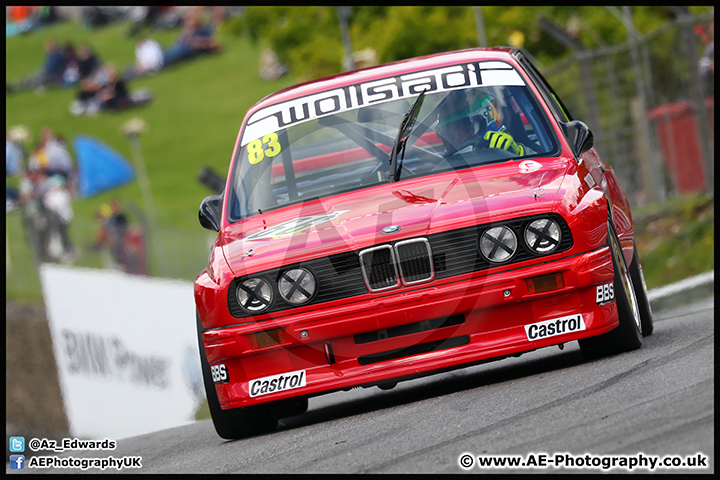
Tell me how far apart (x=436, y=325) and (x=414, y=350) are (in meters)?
0.17

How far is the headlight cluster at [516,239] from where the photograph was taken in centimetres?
539

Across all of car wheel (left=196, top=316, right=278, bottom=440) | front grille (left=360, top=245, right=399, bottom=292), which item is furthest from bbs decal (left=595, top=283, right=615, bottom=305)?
car wheel (left=196, top=316, right=278, bottom=440)

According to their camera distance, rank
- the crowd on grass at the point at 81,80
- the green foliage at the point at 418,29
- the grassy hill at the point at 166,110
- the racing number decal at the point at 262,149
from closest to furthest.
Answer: the racing number decal at the point at 262,149 → the green foliage at the point at 418,29 → the crowd on grass at the point at 81,80 → the grassy hill at the point at 166,110

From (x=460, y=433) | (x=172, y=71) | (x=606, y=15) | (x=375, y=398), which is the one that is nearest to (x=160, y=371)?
(x=375, y=398)

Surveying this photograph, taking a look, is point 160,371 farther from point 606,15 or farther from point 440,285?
point 606,15

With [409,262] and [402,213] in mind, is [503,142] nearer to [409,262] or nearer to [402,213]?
[402,213]

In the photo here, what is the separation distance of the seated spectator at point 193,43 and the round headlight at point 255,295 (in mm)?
54626

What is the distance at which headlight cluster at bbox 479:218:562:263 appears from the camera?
212 inches

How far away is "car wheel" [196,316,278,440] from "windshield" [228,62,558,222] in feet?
3.49

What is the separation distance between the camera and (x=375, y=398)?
7121 mm

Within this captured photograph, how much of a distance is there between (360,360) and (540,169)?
1.43 metres

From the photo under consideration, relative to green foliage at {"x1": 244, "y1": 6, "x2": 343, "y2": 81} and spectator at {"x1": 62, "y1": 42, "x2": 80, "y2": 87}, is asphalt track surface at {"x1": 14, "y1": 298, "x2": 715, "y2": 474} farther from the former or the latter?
spectator at {"x1": 62, "y1": 42, "x2": 80, "y2": 87}

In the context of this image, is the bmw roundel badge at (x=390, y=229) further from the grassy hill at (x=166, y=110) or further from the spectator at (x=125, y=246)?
the grassy hill at (x=166, y=110)

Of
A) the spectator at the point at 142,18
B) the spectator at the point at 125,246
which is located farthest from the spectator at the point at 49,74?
the spectator at the point at 125,246
